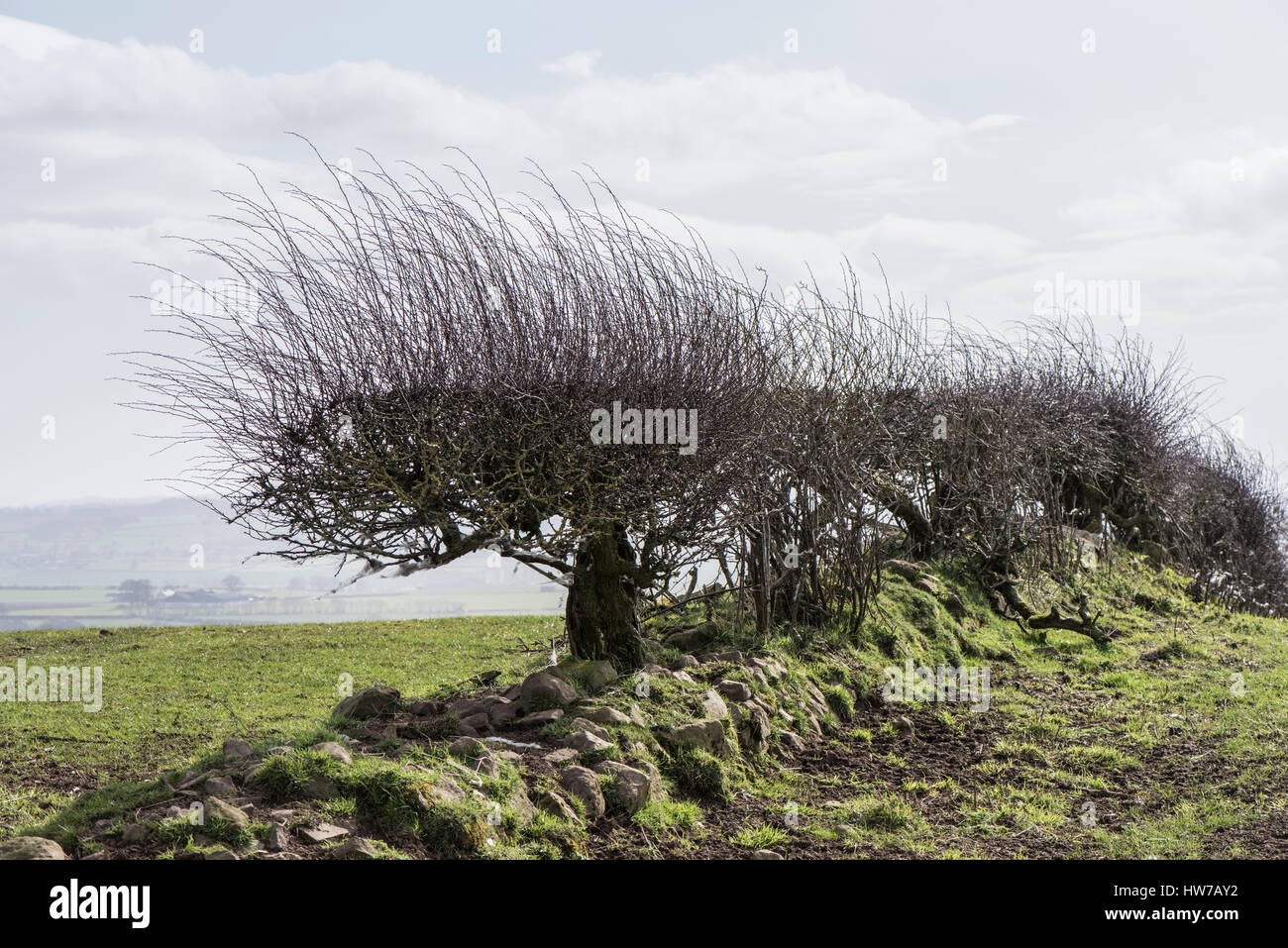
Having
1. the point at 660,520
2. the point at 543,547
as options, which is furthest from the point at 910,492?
the point at 543,547

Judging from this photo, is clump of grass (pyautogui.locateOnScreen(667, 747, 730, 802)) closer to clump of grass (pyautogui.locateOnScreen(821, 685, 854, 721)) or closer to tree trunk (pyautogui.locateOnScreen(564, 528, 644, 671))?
tree trunk (pyautogui.locateOnScreen(564, 528, 644, 671))

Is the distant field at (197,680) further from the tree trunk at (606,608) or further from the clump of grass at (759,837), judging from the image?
the clump of grass at (759,837)

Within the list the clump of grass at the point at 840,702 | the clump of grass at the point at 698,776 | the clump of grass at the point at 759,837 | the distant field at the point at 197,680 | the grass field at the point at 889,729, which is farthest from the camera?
the clump of grass at the point at 840,702

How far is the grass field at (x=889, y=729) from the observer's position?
6648 mm

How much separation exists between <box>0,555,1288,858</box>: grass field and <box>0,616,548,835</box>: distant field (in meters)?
0.03

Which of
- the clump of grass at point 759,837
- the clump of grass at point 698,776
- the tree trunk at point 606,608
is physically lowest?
the clump of grass at point 759,837

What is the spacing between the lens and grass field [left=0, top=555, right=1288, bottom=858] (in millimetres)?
6648

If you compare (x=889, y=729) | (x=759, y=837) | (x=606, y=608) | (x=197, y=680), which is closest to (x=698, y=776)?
(x=759, y=837)

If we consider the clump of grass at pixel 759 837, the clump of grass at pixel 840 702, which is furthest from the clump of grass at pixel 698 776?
the clump of grass at pixel 840 702

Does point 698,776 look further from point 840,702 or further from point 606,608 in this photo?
point 840,702

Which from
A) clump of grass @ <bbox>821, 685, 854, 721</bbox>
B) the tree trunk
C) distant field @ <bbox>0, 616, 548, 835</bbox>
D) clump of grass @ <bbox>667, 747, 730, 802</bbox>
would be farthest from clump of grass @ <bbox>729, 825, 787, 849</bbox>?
distant field @ <bbox>0, 616, 548, 835</bbox>

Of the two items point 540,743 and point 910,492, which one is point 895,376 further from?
point 540,743

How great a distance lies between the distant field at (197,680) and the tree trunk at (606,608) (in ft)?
3.57
